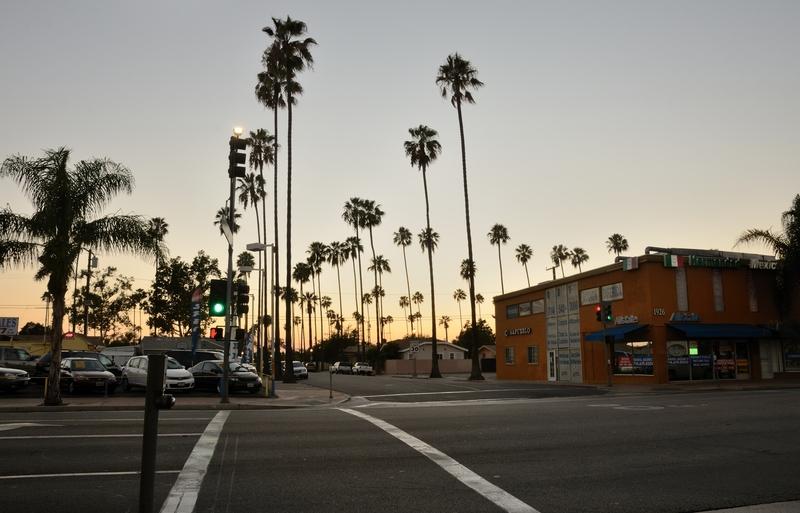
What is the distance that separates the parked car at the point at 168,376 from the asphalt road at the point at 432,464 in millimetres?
11207

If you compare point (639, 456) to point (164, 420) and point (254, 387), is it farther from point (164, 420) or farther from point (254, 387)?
point (254, 387)

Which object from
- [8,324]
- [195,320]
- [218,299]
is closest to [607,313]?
[218,299]

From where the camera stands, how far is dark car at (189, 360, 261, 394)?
2609 cm

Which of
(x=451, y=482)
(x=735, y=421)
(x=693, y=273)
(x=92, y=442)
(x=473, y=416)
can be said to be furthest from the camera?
(x=693, y=273)

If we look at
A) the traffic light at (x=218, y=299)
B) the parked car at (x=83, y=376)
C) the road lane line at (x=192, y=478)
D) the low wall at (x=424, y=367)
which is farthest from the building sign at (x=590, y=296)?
the low wall at (x=424, y=367)

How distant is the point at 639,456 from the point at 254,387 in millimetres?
20027

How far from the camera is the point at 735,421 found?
42.4 ft

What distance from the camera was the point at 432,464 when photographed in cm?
859

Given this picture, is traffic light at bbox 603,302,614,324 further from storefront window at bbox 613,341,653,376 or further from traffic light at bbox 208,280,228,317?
traffic light at bbox 208,280,228,317

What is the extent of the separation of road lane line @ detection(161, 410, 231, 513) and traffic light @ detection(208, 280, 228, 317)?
28.5 ft

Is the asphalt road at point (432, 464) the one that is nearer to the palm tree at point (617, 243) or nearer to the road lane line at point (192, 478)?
the road lane line at point (192, 478)

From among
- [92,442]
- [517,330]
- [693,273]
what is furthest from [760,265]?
[92,442]

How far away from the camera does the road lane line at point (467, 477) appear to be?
6.48 metres

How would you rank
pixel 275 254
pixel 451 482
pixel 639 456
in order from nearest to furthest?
pixel 451 482, pixel 639 456, pixel 275 254
